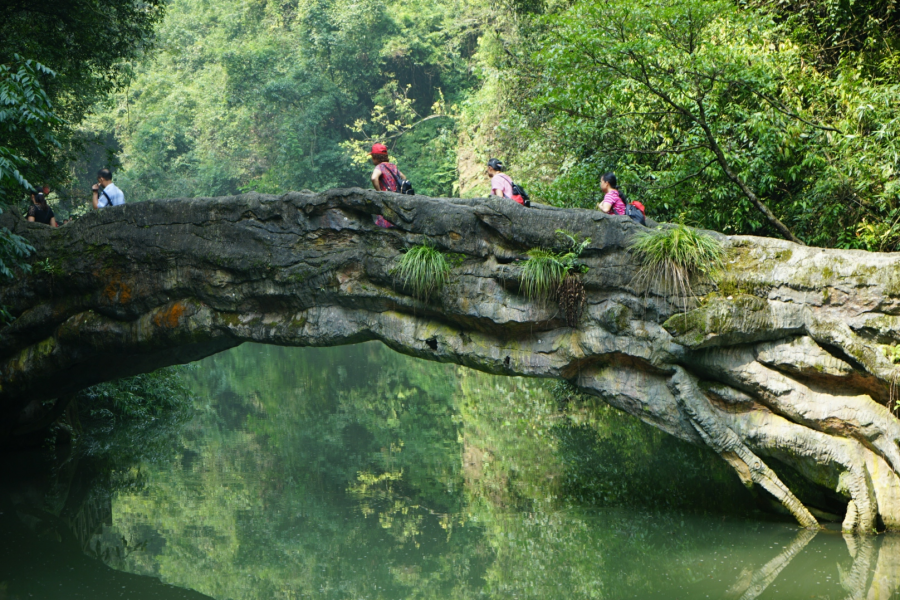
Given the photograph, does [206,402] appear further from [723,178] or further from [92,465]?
[723,178]

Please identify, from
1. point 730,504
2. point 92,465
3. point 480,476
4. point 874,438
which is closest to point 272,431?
point 92,465

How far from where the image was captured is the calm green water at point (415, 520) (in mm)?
7875

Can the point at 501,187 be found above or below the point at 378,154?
below

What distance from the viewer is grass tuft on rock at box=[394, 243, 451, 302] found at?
9352 millimetres

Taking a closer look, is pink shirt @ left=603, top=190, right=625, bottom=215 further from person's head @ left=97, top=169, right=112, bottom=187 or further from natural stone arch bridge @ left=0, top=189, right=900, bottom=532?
person's head @ left=97, top=169, right=112, bottom=187

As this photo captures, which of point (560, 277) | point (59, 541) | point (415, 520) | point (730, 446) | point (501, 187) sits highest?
point (501, 187)

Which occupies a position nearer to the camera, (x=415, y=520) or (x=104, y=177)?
(x=415, y=520)

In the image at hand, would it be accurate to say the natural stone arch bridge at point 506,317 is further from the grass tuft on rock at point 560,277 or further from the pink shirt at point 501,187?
the pink shirt at point 501,187

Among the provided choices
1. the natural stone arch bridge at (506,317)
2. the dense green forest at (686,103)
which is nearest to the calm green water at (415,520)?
the natural stone arch bridge at (506,317)

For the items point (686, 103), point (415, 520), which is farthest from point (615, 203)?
point (415, 520)

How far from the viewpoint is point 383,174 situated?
Answer: 10234 millimetres

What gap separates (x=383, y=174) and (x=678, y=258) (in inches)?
156

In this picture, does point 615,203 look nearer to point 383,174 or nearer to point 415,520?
point 383,174

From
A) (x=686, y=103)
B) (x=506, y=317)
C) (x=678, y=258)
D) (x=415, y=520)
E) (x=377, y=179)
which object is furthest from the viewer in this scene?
(x=686, y=103)
